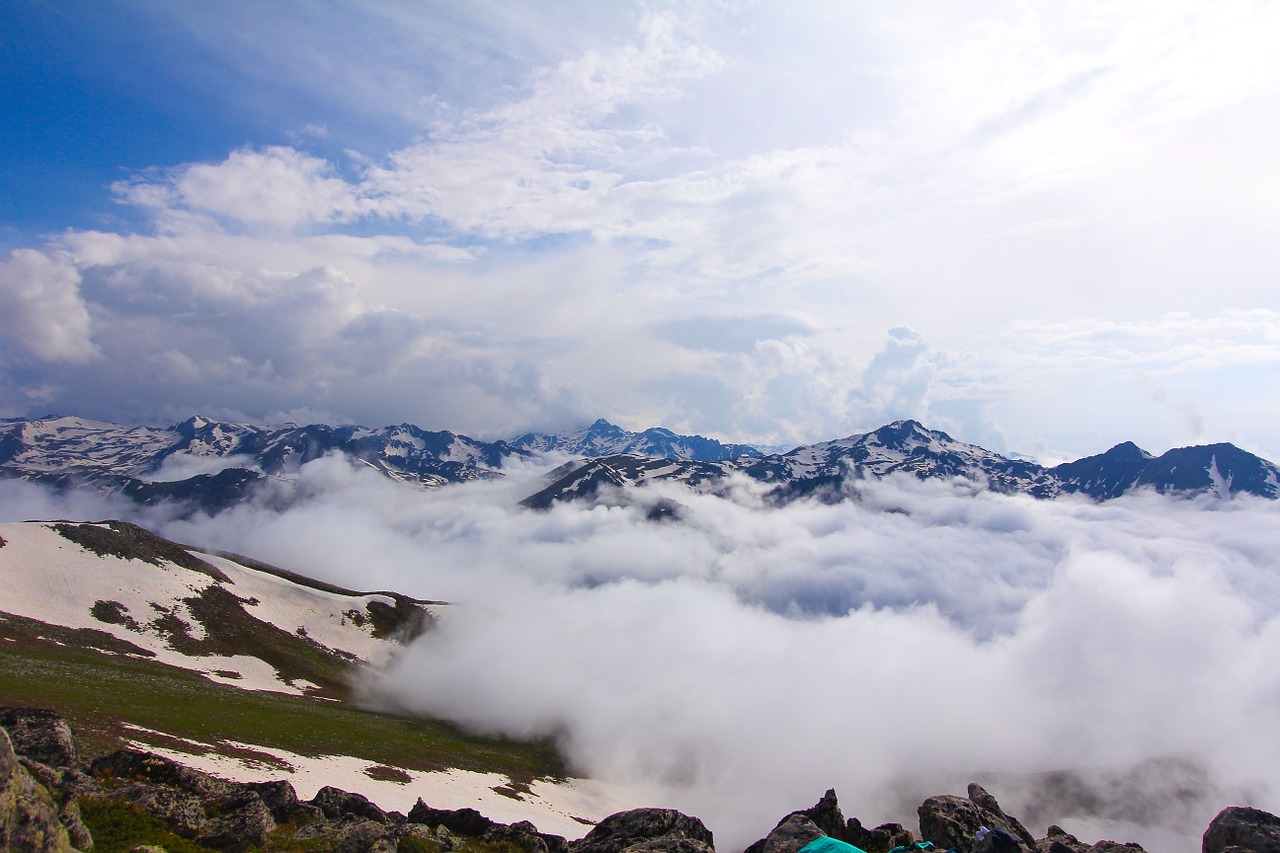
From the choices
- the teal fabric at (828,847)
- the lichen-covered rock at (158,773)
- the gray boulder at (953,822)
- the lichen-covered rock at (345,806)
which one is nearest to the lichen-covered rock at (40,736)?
the lichen-covered rock at (158,773)

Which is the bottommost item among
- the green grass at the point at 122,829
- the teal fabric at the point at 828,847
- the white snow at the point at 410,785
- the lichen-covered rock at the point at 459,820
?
the white snow at the point at 410,785

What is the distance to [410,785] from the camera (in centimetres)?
7531

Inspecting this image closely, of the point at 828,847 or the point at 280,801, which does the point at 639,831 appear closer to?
the point at 828,847

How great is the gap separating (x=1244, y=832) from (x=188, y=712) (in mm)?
95942

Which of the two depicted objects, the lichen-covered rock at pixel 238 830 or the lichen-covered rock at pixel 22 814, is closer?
the lichen-covered rock at pixel 22 814

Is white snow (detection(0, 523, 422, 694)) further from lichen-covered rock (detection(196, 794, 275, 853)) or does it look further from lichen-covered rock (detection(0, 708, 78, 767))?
lichen-covered rock (detection(196, 794, 275, 853))

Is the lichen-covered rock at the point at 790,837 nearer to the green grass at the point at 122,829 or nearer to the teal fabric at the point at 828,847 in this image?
the teal fabric at the point at 828,847

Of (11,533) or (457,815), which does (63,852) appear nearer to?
(457,815)

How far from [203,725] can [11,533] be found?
110 m

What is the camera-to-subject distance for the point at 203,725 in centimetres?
7075

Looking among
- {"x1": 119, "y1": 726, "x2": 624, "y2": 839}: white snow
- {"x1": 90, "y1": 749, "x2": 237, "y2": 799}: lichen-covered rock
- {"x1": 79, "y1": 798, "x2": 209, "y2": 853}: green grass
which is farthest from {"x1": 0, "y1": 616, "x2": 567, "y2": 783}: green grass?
{"x1": 79, "y1": 798, "x2": 209, "y2": 853}: green grass

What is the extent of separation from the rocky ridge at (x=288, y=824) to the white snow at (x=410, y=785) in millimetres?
21418

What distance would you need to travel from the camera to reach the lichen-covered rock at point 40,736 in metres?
25.1

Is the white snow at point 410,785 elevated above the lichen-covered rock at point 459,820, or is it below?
below
